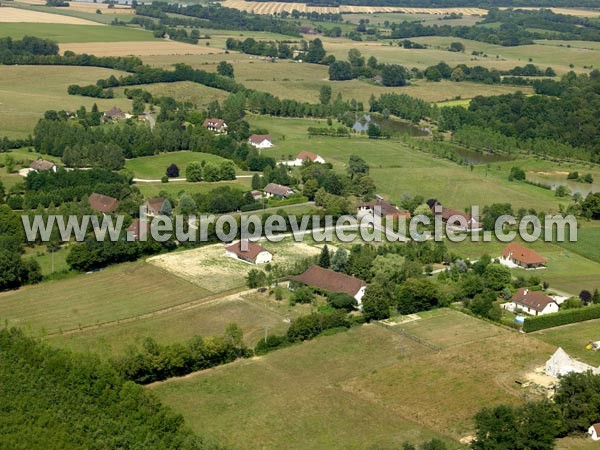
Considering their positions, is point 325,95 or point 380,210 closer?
point 380,210

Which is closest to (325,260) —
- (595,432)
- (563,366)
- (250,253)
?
(250,253)

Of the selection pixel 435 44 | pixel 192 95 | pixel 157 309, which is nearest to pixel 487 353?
pixel 157 309

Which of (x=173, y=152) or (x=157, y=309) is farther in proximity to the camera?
(x=173, y=152)

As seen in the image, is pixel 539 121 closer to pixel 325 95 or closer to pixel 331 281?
pixel 325 95

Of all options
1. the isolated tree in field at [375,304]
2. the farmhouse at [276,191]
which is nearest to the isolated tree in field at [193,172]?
the farmhouse at [276,191]

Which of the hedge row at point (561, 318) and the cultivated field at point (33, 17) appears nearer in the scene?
the hedge row at point (561, 318)

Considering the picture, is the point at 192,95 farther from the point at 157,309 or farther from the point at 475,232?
the point at 157,309

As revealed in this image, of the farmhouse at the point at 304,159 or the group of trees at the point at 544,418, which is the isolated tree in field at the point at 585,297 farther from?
the farmhouse at the point at 304,159
